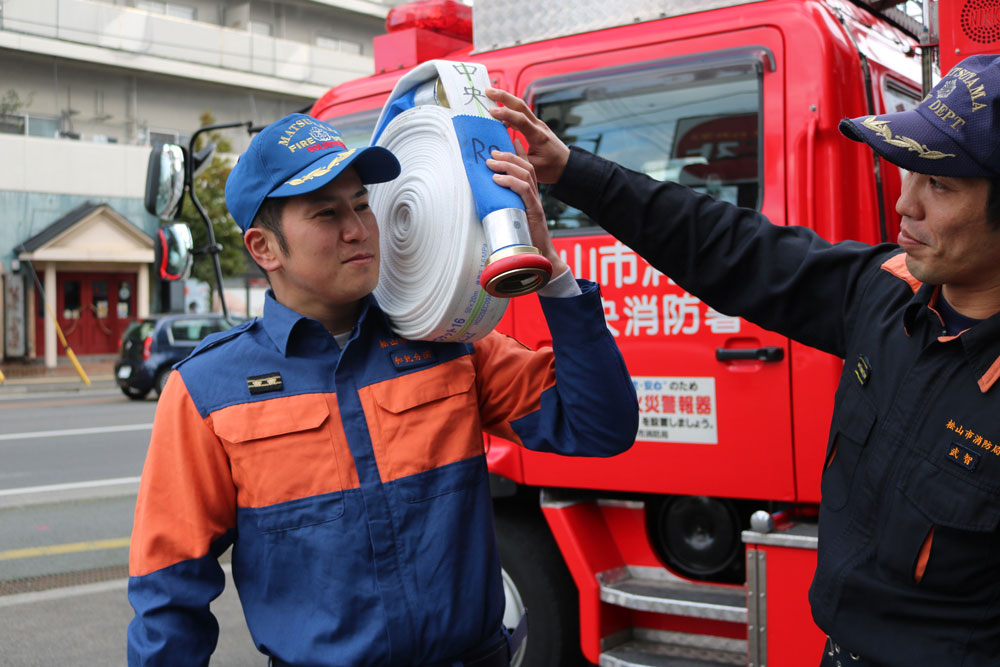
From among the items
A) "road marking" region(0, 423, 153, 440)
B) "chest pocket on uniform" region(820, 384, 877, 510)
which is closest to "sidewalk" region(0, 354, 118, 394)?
"road marking" region(0, 423, 153, 440)

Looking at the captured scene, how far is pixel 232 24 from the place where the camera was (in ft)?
97.3

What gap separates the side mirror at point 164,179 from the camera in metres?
4.12

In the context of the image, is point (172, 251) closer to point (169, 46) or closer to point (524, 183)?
point (524, 183)

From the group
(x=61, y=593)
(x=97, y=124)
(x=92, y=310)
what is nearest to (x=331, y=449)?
(x=61, y=593)

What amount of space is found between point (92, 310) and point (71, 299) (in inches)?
24.1

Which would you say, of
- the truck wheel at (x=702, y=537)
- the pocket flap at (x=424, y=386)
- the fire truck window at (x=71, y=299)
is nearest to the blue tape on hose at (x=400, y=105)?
the pocket flap at (x=424, y=386)

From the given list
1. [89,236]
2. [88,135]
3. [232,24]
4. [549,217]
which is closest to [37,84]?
[88,135]

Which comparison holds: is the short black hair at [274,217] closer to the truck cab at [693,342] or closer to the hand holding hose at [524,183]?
the hand holding hose at [524,183]

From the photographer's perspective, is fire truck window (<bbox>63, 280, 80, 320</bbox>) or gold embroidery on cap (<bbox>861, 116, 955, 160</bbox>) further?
fire truck window (<bbox>63, 280, 80, 320</bbox>)

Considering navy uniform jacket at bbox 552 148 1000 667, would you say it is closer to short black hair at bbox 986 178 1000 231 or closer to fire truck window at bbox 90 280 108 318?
short black hair at bbox 986 178 1000 231

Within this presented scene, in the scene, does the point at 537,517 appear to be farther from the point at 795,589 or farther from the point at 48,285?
the point at 48,285

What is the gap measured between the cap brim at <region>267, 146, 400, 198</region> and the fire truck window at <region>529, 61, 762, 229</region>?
1.49 metres

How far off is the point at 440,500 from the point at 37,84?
2732 cm

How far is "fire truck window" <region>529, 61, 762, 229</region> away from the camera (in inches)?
116
